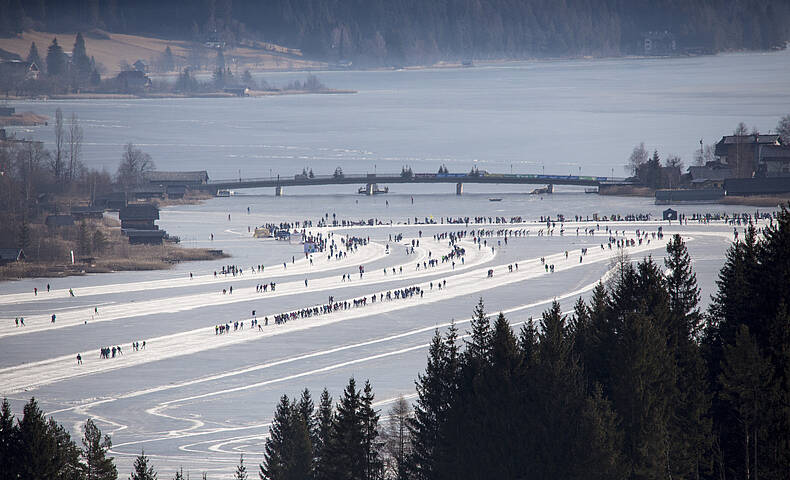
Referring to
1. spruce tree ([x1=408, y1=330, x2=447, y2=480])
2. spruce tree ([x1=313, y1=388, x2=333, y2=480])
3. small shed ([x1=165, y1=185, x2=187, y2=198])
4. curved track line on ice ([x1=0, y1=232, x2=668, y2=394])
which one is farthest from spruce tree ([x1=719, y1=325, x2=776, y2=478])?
small shed ([x1=165, y1=185, x2=187, y2=198])

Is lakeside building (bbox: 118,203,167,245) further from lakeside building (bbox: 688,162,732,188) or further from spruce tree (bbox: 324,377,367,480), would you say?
spruce tree (bbox: 324,377,367,480)

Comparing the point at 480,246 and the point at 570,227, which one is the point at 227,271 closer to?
the point at 480,246

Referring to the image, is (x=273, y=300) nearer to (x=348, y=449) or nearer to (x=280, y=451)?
(x=280, y=451)

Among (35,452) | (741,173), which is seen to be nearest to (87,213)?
(741,173)

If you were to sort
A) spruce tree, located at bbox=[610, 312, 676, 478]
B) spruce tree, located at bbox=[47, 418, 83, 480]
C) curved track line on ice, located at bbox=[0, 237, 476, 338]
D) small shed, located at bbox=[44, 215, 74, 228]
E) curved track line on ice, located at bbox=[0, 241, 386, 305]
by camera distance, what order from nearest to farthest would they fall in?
spruce tree, located at bbox=[610, 312, 676, 478]
spruce tree, located at bbox=[47, 418, 83, 480]
curved track line on ice, located at bbox=[0, 237, 476, 338]
curved track line on ice, located at bbox=[0, 241, 386, 305]
small shed, located at bbox=[44, 215, 74, 228]

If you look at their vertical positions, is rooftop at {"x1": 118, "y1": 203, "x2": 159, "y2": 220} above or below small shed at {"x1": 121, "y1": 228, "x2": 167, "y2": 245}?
above
